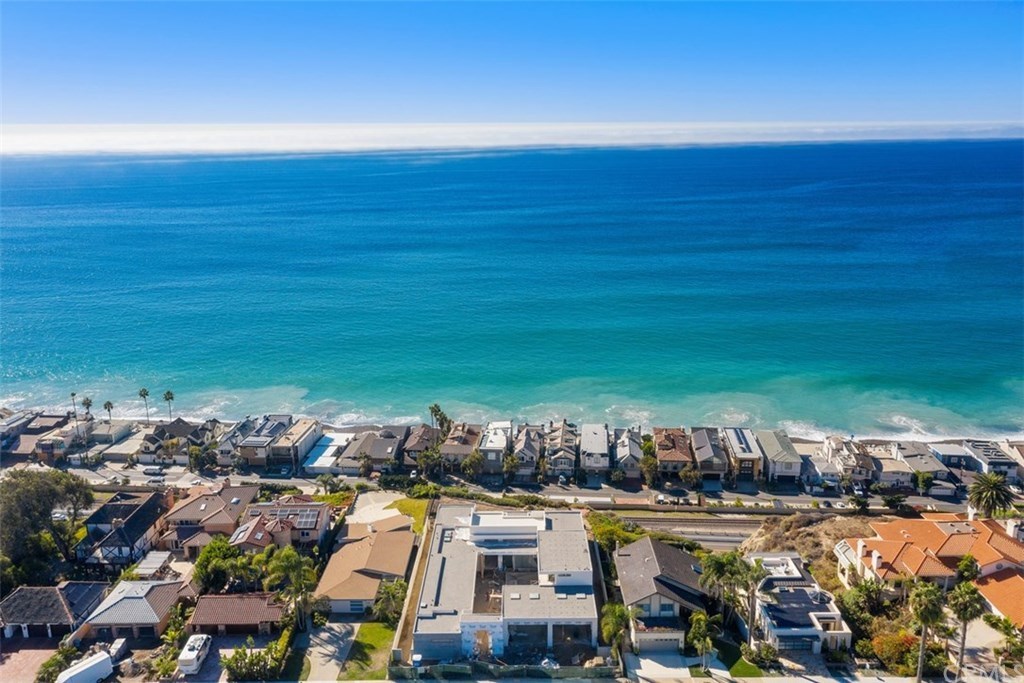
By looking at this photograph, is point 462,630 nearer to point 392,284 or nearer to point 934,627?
point 934,627

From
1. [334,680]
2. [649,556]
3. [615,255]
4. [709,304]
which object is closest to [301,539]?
[334,680]

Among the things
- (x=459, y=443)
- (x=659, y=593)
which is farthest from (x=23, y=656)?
(x=459, y=443)

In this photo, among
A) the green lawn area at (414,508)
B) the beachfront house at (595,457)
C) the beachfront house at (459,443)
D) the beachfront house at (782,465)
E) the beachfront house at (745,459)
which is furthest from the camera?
the beachfront house at (459,443)

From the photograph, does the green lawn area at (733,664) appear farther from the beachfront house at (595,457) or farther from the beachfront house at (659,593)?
the beachfront house at (595,457)

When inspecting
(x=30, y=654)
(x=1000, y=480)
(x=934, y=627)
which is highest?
(x=1000, y=480)

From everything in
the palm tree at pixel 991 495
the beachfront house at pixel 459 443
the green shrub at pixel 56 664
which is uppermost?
the palm tree at pixel 991 495

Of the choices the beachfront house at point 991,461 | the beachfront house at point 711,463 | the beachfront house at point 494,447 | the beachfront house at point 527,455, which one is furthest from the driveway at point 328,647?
the beachfront house at point 991,461

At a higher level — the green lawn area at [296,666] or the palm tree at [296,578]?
the palm tree at [296,578]
